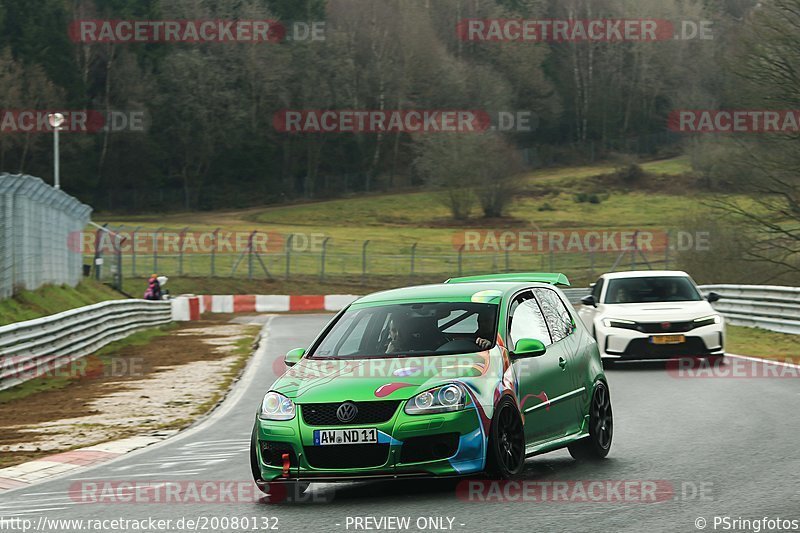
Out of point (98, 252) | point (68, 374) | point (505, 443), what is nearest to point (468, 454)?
point (505, 443)

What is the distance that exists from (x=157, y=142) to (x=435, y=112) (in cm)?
2212

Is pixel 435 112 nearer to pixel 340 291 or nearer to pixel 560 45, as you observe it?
pixel 560 45

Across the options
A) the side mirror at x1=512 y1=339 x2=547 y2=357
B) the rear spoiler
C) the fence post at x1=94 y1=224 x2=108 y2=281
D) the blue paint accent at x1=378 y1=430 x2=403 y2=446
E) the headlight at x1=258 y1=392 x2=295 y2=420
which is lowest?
the fence post at x1=94 y1=224 x2=108 y2=281

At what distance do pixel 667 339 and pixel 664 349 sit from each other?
0.51 feet

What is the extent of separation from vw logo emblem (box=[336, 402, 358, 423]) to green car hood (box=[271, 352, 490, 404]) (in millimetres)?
46

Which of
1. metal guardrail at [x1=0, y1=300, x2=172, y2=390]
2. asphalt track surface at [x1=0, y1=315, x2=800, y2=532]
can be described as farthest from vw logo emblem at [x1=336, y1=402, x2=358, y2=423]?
metal guardrail at [x1=0, y1=300, x2=172, y2=390]

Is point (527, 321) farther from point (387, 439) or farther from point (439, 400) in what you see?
point (387, 439)

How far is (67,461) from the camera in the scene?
11656 mm

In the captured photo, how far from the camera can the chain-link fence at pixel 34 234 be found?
79.1 ft

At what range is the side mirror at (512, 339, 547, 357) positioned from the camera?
29.8ft

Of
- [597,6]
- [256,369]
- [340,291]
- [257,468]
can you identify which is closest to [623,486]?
[257,468]

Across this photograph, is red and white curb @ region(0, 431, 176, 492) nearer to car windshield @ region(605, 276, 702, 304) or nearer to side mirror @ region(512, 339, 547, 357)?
side mirror @ region(512, 339, 547, 357)

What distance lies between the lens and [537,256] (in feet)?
206

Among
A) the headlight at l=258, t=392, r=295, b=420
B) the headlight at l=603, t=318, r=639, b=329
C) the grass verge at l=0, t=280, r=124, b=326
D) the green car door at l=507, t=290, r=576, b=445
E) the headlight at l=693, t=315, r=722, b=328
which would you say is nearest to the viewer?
the headlight at l=258, t=392, r=295, b=420
